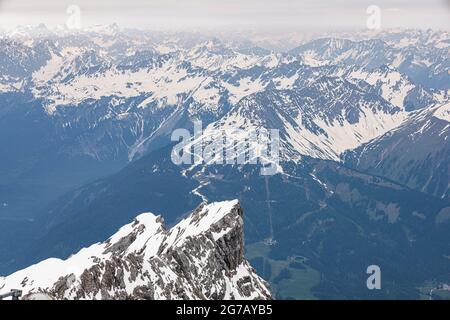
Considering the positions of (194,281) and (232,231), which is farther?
(232,231)

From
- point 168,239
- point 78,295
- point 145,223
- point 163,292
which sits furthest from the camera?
point 145,223
